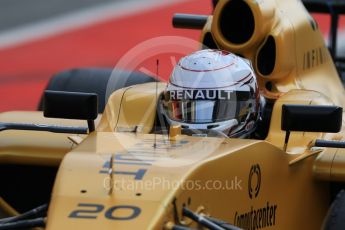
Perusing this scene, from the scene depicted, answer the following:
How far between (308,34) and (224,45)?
61 centimetres

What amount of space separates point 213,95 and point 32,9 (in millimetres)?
8716

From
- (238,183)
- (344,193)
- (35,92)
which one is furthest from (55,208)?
(35,92)

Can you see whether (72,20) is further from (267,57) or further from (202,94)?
(202,94)

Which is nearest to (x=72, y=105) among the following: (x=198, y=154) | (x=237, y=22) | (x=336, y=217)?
(x=198, y=154)

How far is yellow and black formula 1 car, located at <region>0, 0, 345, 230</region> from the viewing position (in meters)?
3.82

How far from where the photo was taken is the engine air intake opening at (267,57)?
577 centimetres

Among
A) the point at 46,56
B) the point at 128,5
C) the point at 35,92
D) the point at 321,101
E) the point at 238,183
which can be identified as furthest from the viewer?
the point at 128,5

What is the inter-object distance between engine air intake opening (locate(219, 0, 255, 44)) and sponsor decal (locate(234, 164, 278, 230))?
58.3 inches

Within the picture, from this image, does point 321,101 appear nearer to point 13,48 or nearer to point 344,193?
point 344,193

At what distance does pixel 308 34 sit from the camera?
6.09 metres

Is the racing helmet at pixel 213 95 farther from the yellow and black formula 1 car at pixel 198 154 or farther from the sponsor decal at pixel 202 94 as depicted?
the yellow and black formula 1 car at pixel 198 154

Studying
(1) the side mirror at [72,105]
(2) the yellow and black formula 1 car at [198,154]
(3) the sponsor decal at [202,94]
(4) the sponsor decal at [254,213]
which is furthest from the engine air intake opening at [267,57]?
(1) the side mirror at [72,105]

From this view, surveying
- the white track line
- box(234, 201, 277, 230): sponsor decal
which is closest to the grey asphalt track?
the white track line

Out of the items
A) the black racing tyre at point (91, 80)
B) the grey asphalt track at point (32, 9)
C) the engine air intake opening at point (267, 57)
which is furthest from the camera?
the grey asphalt track at point (32, 9)
